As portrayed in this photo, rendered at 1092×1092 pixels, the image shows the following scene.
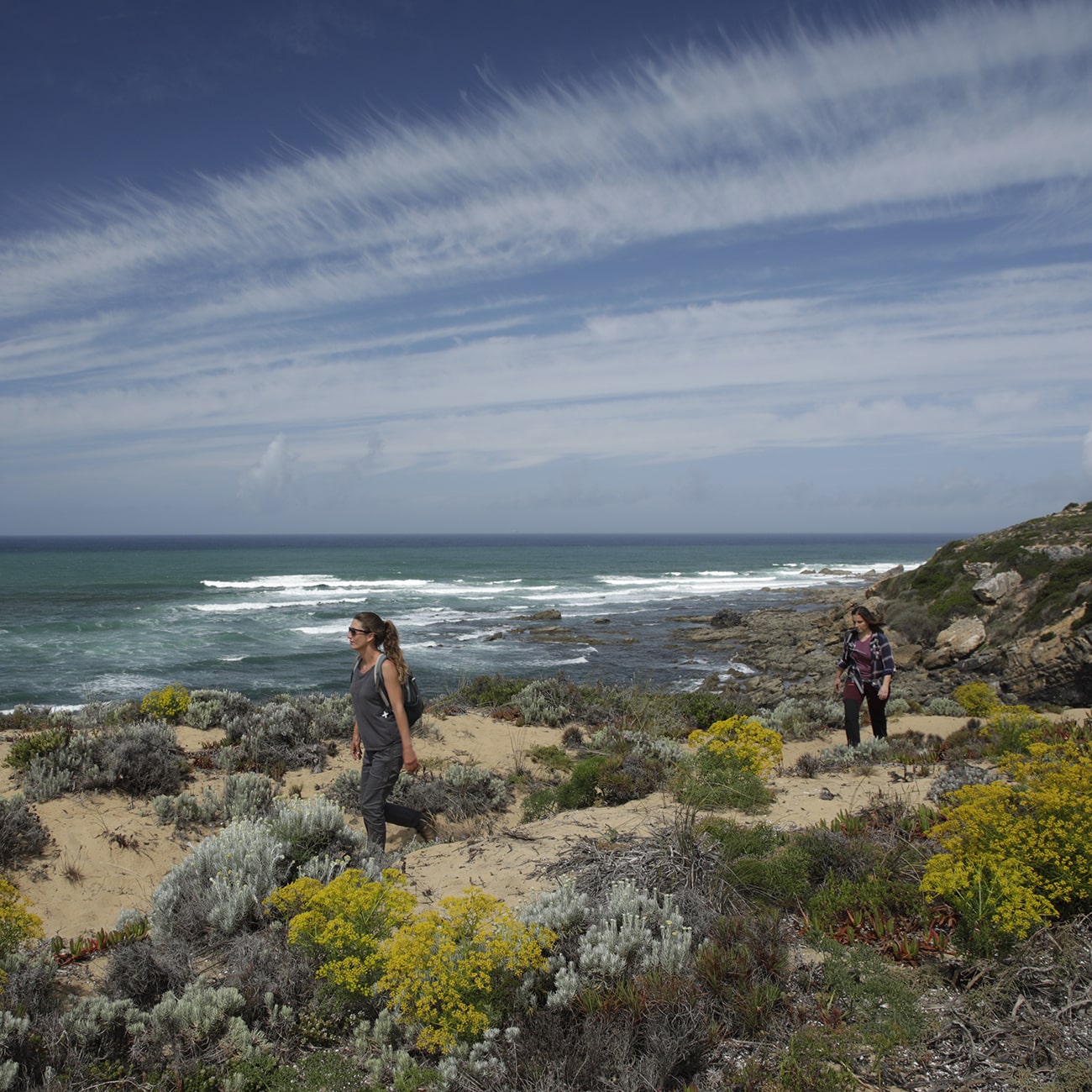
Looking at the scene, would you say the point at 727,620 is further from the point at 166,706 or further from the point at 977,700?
the point at 166,706

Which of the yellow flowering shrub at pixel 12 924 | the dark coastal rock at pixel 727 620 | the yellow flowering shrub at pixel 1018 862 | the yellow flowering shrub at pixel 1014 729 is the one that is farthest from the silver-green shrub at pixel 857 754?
the dark coastal rock at pixel 727 620

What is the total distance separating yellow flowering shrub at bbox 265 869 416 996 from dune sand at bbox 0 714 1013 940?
1.23 meters

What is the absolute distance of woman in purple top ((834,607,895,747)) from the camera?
27.5 ft

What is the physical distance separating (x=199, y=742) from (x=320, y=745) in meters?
1.65

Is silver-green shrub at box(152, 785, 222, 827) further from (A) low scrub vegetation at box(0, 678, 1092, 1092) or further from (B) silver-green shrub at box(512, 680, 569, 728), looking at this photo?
(B) silver-green shrub at box(512, 680, 569, 728)

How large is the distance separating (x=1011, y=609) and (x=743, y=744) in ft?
63.6

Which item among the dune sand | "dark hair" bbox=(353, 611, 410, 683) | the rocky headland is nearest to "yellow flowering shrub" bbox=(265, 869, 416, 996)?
the dune sand

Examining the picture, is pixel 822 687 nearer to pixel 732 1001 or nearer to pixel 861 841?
pixel 861 841

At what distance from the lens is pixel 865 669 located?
8477mm

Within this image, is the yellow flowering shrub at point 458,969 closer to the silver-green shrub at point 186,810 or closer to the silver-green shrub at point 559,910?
the silver-green shrub at point 559,910

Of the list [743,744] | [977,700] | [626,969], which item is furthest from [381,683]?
[977,700]

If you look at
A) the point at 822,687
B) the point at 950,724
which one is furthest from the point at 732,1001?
the point at 822,687

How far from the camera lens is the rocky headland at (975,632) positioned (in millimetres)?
16922

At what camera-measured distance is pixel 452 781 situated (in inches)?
327
